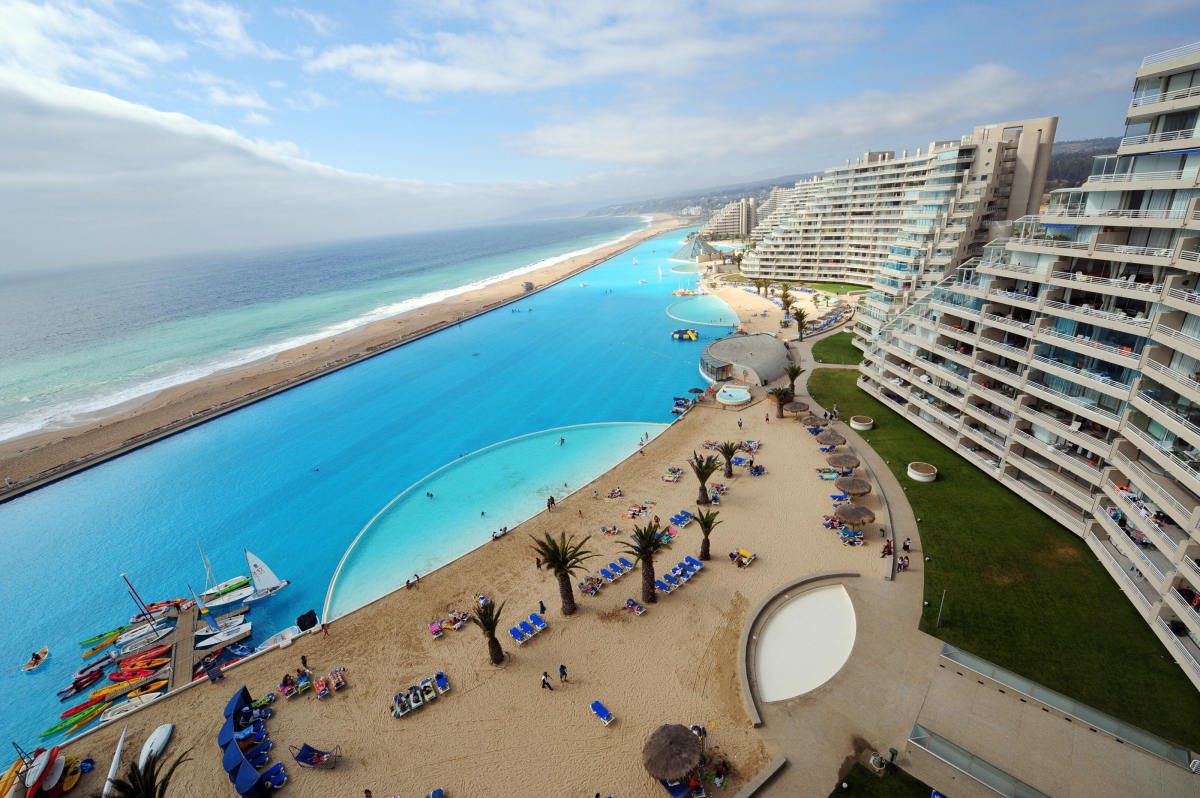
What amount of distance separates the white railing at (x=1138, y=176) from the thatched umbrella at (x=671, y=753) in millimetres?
32216

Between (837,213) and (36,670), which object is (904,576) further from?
(837,213)

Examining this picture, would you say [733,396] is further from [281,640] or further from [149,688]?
[149,688]

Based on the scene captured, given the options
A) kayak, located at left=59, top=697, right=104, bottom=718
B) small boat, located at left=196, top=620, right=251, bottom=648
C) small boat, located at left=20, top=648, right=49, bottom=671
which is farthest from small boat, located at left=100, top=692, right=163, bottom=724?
small boat, located at left=20, top=648, right=49, bottom=671

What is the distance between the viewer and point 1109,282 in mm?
24812

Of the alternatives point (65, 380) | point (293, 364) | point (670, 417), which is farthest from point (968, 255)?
point (65, 380)

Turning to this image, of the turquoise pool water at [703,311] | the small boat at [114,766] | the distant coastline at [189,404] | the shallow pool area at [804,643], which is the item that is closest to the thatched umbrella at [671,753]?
the shallow pool area at [804,643]

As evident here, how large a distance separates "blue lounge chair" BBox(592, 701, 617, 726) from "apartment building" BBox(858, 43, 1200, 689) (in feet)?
76.3

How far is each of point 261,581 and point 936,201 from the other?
281 feet

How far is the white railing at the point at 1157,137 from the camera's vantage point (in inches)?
848

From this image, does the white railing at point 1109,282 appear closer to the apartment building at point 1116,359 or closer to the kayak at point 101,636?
the apartment building at point 1116,359

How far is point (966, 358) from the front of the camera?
36.0 meters

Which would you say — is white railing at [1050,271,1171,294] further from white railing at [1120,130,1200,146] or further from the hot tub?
the hot tub

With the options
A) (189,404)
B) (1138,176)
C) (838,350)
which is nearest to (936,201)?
(838,350)

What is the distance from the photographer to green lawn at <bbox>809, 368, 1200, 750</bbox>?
19906mm
